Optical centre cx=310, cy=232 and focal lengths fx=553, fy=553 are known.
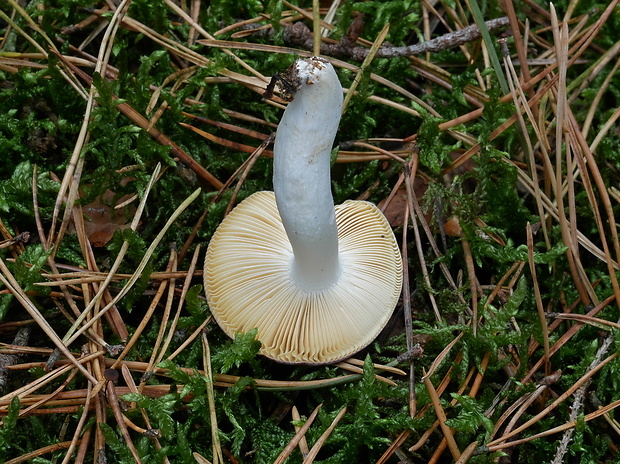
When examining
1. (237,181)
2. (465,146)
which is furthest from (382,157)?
(237,181)

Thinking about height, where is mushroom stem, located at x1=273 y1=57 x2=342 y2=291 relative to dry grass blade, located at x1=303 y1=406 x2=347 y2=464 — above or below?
above

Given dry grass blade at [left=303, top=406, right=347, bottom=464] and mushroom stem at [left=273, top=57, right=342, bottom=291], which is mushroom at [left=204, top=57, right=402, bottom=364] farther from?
dry grass blade at [left=303, top=406, right=347, bottom=464]

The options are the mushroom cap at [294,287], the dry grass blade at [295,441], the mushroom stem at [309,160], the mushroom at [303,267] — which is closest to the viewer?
the mushroom stem at [309,160]

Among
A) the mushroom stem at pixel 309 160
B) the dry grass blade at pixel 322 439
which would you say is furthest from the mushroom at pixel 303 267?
the dry grass blade at pixel 322 439

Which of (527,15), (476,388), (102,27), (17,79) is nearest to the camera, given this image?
(476,388)

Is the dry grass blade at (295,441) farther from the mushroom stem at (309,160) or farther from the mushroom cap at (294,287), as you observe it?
the mushroom stem at (309,160)

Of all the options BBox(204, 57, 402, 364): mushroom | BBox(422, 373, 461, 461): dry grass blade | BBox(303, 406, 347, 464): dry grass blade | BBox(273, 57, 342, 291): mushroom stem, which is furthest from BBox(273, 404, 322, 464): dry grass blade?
BBox(273, 57, 342, 291): mushroom stem

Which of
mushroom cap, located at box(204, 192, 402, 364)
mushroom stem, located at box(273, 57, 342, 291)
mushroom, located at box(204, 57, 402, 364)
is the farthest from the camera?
mushroom cap, located at box(204, 192, 402, 364)

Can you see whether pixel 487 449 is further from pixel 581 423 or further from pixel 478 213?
pixel 478 213
